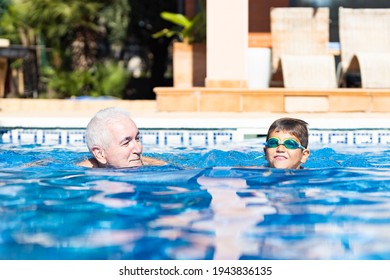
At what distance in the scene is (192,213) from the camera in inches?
140

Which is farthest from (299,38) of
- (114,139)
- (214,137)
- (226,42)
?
(114,139)

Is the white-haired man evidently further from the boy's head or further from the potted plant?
the potted plant

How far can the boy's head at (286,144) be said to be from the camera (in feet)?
15.8

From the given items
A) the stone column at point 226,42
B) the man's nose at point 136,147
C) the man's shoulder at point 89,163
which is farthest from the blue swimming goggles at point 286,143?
the stone column at point 226,42

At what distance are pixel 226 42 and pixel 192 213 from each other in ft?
21.1

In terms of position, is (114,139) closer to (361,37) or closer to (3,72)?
(361,37)

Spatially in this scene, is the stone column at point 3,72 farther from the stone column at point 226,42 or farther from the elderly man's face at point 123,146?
the elderly man's face at point 123,146

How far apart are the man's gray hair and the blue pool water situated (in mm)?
204

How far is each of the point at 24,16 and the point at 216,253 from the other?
1521cm

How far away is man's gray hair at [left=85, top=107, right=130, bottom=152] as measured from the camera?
4691 millimetres

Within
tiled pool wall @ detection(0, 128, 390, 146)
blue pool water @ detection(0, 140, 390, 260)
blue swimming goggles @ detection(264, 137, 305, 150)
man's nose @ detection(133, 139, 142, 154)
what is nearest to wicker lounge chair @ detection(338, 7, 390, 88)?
tiled pool wall @ detection(0, 128, 390, 146)

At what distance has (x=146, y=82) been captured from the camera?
1975 cm
